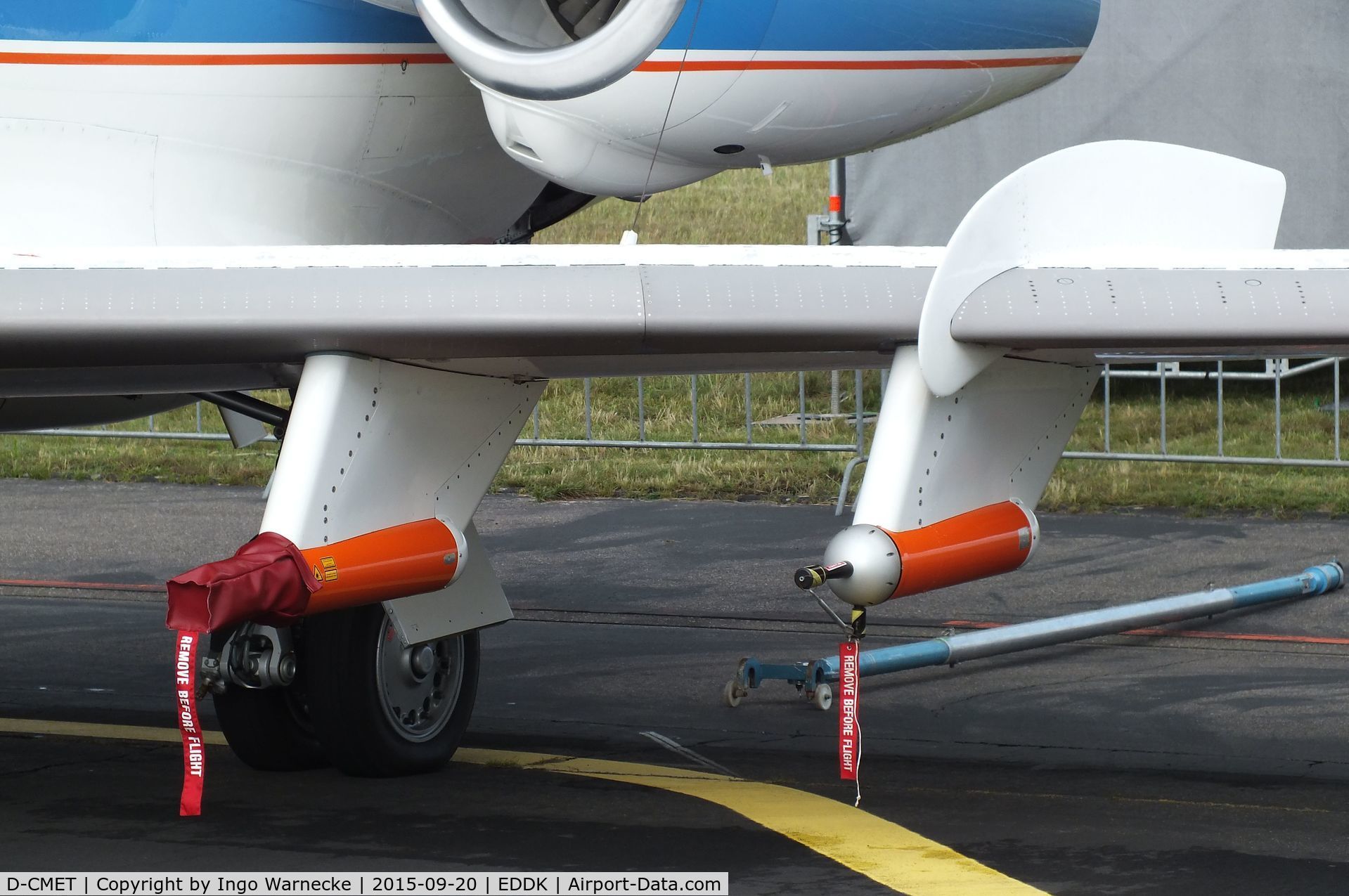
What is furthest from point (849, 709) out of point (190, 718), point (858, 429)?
point (858, 429)

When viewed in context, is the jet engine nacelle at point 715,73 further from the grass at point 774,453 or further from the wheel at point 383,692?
the grass at point 774,453

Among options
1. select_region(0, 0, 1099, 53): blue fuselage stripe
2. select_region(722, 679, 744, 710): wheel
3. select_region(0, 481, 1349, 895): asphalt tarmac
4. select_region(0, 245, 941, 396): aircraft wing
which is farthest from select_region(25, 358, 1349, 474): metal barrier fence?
select_region(0, 245, 941, 396): aircraft wing

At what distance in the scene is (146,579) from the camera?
950cm

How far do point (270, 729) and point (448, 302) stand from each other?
1.89 metres

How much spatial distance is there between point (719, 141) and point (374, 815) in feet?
7.11

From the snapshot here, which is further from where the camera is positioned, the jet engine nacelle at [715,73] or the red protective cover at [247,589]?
the jet engine nacelle at [715,73]

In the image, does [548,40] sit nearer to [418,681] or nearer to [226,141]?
[226,141]

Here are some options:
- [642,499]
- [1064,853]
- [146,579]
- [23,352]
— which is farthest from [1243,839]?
[642,499]

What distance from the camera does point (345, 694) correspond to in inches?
220

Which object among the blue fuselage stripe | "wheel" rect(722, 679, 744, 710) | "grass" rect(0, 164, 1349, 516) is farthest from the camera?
"grass" rect(0, 164, 1349, 516)

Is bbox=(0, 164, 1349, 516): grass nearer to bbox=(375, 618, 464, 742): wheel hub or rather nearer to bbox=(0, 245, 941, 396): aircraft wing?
bbox=(375, 618, 464, 742): wheel hub

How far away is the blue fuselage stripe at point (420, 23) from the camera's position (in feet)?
15.8

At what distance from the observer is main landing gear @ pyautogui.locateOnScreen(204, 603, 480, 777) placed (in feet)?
18.0

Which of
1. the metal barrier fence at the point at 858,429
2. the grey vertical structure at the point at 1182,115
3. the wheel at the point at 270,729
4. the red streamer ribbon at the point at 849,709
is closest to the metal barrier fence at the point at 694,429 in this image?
the metal barrier fence at the point at 858,429
